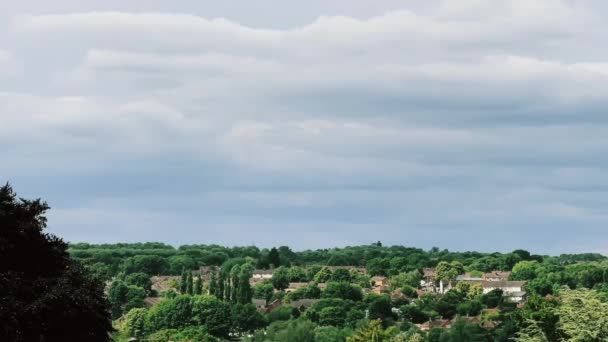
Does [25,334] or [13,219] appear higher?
[13,219]

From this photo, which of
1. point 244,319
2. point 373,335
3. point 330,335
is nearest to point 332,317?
point 244,319

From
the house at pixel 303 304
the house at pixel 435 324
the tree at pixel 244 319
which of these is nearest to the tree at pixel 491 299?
the house at pixel 435 324

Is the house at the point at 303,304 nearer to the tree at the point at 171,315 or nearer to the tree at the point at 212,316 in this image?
the tree at the point at 212,316

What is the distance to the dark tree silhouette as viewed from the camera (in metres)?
36.3

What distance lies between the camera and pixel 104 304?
4081 cm

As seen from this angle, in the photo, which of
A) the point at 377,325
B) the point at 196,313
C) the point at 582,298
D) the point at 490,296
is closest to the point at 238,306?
the point at 196,313

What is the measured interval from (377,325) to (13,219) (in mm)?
53276

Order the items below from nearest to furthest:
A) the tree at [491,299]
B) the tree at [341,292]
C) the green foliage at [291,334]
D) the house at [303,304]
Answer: the green foliage at [291,334], the house at [303,304], the tree at [491,299], the tree at [341,292]

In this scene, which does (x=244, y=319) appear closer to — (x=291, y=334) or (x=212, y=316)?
(x=212, y=316)

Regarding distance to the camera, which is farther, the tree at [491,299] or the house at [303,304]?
the tree at [491,299]

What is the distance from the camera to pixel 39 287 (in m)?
37.9

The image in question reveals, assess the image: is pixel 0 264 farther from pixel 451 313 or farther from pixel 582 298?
pixel 451 313

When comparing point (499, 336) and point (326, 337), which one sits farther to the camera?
point (326, 337)

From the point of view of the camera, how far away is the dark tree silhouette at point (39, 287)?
36312 millimetres
